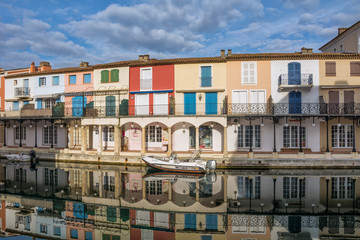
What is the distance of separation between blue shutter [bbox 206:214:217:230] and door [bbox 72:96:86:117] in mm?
19697

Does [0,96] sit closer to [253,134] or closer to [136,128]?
[136,128]

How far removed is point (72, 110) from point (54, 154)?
458 centimetres

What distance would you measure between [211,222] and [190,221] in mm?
859

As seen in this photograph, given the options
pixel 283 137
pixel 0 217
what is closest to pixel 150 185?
pixel 0 217

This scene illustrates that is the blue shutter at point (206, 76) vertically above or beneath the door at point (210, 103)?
above

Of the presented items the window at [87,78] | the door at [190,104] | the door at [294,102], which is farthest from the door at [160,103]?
the door at [294,102]

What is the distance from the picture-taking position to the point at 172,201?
44.9ft

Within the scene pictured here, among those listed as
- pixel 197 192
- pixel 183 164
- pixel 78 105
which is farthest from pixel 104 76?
pixel 197 192

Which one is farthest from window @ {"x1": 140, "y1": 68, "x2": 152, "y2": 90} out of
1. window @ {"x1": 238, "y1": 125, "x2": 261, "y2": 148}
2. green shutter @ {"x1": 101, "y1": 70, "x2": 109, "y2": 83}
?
window @ {"x1": 238, "y1": 125, "x2": 261, "y2": 148}

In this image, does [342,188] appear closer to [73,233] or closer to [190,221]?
[190,221]

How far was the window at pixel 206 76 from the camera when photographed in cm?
2484

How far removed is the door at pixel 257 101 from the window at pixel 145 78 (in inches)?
375

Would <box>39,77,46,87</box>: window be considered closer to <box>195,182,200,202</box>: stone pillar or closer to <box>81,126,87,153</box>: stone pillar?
<box>81,126,87,153</box>: stone pillar

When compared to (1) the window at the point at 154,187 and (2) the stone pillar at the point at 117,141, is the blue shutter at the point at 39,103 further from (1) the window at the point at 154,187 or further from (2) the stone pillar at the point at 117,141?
(1) the window at the point at 154,187
